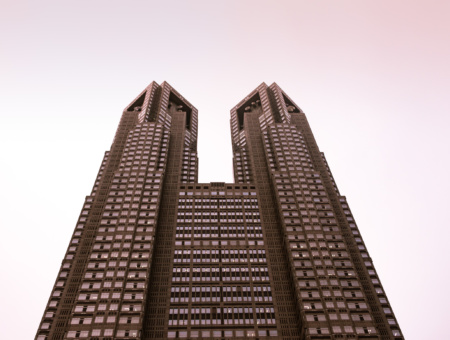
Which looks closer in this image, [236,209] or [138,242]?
[138,242]

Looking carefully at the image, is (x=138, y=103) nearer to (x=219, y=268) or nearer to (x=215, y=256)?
(x=215, y=256)

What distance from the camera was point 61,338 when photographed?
8862cm

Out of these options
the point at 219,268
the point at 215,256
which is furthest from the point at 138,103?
the point at 219,268

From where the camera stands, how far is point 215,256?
11144 centimetres

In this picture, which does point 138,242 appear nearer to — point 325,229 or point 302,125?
point 325,229

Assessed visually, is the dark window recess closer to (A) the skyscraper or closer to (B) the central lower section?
(A) the skyscraper

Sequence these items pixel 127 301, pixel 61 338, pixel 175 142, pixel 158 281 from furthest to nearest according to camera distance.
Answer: pixel 175 142, pixel 158 281, pixel 127 301, pixel 61 338

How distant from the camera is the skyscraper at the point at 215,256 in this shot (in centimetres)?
9269

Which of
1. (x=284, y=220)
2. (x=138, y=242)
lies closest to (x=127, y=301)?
(x=138, y=242)

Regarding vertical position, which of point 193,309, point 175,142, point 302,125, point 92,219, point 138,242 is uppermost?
point 302,125

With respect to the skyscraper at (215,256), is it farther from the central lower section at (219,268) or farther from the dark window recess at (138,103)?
the dark window recess at (138,103)

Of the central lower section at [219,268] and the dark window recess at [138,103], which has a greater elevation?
the dark window recess at [138,103]

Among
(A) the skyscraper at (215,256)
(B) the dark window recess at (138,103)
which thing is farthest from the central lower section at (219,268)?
(B) the dark window recess at (138,103)

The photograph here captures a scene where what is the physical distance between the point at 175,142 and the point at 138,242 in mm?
56732
